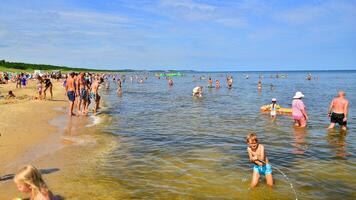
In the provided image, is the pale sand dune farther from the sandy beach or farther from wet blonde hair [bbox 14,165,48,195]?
wet blonde hair [bbox 14,165,48,195]

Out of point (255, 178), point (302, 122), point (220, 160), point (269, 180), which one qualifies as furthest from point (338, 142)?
point (255, 178)

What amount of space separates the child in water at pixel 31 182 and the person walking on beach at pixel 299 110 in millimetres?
11893

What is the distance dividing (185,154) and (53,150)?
3.67m

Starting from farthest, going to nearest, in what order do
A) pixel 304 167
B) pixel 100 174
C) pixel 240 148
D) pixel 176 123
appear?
pixel 176 123, pixel 240 148, pixel 304 167, pixel 100 174

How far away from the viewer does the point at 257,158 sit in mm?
7598

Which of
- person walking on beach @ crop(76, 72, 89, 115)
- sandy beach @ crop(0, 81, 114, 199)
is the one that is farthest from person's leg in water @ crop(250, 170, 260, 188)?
person walking on beach @ crop(76, 72, 89, 115)

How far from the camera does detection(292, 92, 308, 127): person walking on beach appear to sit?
14.7 metres

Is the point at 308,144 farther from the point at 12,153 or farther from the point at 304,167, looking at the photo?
the point at 12,153

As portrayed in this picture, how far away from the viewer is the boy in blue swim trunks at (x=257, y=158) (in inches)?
292

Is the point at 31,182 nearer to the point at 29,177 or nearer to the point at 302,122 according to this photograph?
the point at 29,177

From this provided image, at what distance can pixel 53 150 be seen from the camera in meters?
10.6

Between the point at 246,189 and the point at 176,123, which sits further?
the point at 176,123

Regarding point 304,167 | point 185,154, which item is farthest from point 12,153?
point 304,167

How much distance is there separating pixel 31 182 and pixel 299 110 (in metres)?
12.6
